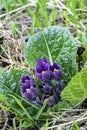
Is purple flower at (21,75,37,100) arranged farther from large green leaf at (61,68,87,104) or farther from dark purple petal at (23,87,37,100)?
large green leaf at (61,68,87,104)

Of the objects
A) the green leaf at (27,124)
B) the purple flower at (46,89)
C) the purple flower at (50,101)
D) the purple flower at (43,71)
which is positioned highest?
the purple flower at (43,71)

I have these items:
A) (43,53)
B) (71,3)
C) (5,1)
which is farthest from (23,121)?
(5,1)

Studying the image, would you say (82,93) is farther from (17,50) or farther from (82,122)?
(17,50)

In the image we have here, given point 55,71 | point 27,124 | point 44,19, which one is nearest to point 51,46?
point 55,71

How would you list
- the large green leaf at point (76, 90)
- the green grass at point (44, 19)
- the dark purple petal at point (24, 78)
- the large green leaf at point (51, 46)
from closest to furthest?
the large green leaf at point (76, 90)
the dark purple petal at point (24, 78)
the large green leaf at point (51, 46)
the green grass at point (44, 19)

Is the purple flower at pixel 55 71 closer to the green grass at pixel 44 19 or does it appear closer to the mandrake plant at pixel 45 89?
the mandrake plant at pixel 45 89

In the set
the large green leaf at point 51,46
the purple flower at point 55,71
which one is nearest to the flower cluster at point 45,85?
the purple flower at point 55,71
